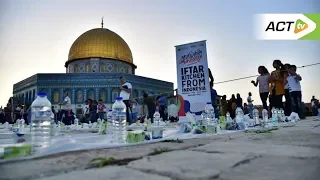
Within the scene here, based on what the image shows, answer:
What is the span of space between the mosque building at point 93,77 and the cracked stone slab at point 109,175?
28.9m

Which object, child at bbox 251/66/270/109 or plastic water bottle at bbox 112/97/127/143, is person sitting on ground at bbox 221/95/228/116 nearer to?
child at bbox 251/66/270/109

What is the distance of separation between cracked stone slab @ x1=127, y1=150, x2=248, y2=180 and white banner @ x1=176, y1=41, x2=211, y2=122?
374 centimetres

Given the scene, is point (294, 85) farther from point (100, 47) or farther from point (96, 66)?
point (100, 47)

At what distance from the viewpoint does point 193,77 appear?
509 centimetres

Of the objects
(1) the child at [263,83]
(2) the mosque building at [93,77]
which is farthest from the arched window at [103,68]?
(1) the child at [263,83]

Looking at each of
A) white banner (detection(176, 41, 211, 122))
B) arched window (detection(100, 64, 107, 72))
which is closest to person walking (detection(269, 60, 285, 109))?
white banner (detection(176, 41, 211, 122))

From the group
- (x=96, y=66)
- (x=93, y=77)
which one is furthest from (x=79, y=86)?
(x=96, y=66)

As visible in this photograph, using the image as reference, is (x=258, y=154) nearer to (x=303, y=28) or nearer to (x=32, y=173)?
(x=32, y=173)

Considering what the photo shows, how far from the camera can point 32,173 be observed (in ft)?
3.13

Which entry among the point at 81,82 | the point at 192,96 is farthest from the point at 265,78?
the point at 81,82

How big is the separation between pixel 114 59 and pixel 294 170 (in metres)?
32.3

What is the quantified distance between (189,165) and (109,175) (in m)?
0.35

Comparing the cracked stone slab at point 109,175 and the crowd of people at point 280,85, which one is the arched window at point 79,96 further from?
the cracked stone slab at point 109,175

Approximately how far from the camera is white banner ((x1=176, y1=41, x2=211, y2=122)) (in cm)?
496
